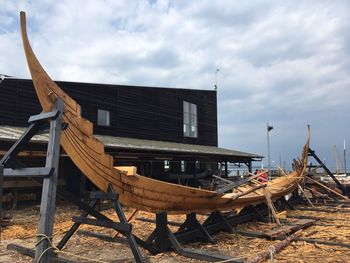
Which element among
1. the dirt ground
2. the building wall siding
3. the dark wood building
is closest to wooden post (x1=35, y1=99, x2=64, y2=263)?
the dirt ground

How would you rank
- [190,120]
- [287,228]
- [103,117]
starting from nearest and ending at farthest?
[287,228] < [103,117] < [190,120]

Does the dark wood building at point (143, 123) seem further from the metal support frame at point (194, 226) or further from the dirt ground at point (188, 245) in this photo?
the metal support frame at point (194, 226)

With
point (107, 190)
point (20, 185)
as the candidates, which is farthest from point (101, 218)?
point (20, 185)

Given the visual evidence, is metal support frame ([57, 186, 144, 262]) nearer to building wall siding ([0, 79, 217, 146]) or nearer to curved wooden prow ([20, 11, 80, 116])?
curved wooden prow ([20, 11, 80, 116])

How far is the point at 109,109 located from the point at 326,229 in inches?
597

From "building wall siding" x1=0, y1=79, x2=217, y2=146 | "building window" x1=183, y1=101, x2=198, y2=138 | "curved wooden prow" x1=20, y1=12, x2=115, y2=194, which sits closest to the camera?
"curved wooden prow" x1=20, y1=12, x2=115, y2=194

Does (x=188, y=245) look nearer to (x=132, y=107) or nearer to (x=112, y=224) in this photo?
(x=112, y=224)

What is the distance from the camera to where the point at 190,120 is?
2894 centimetres

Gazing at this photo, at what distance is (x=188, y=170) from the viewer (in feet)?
83.9

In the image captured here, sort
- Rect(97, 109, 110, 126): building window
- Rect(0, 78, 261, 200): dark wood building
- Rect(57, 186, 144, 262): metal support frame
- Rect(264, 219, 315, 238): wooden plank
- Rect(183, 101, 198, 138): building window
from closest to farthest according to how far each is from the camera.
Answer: Rect(57, 186, 144, 262): metal support frame → Rect(264, 219, 315, 238): wooden plank → Rect(0, 78, 261, 200): dark wood building → Rect(97, 109, 110, 126): building window → Rect(183, 101, 198, 138): building window

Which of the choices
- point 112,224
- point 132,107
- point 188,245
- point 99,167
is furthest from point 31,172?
point 132,107

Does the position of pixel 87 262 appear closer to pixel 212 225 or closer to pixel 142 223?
pixel 212 225

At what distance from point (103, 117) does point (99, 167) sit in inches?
628

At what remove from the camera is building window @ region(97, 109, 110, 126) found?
21.3 m
